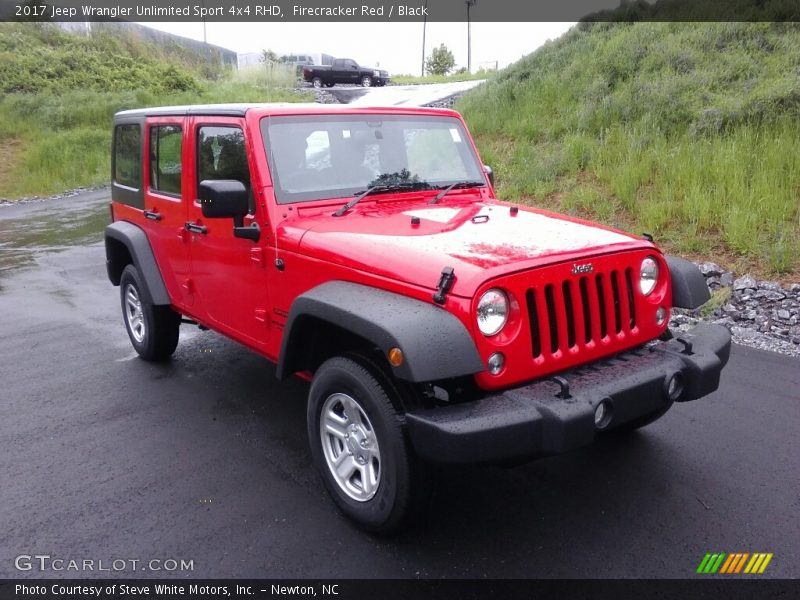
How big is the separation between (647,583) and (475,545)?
751mm

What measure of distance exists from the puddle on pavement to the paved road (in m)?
5.50

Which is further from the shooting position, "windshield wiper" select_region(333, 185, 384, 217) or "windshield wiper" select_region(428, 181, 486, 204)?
"windshield wiper" select_region(428, 181, 486, 204)

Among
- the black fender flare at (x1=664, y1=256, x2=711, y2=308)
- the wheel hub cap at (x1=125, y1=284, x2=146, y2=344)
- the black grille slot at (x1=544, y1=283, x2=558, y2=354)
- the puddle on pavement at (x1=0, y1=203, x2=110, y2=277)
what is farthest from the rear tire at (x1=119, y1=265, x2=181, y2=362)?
the puddle on pavement at (x1=0, y1=203, x2=110, y2=277)

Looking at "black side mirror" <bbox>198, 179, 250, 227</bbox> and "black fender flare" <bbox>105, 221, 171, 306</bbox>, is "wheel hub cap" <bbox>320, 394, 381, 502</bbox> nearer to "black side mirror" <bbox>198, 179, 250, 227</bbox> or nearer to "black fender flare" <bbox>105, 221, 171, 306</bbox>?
"black side mirror" <bbox>198, 179, 250, 227</bbox>

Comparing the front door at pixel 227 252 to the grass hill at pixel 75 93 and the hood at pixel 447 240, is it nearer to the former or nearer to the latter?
the hood at pixel 447 240

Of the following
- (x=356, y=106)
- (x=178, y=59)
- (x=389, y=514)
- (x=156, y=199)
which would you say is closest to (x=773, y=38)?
(x=356, y=106)

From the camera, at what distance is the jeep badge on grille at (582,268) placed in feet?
9.77

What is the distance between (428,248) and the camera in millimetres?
3061

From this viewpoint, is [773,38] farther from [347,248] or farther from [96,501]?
[96,501]

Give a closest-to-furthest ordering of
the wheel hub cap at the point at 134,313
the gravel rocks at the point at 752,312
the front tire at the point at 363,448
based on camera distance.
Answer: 1. the front tire at the point at 363,448
2. the wheel hub cap at the point at 134,313
3. the gravel rocks at the point at 752,312

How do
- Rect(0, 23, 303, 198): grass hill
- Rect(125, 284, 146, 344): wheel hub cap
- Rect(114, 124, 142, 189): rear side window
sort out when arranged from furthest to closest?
Rect(0, 23, 303, 198): grass hill, Rect(125, 284, 146, 344): wheel hub cap, Rect(114, 124, 142, 189): rear side window

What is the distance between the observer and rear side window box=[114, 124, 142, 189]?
5.20m

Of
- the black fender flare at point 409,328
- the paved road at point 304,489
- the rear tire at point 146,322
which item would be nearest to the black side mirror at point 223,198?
the black fender flare at point 409,328

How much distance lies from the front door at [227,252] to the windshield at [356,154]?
0.66 feet
